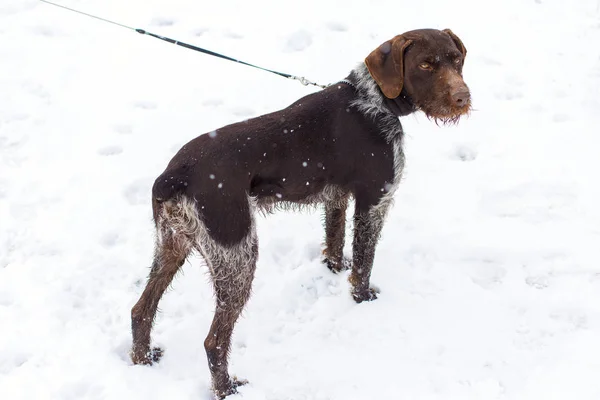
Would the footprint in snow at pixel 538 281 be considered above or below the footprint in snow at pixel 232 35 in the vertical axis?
below

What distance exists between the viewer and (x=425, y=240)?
173 inches

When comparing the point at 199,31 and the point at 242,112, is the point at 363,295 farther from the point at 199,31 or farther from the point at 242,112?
the point at 199,31

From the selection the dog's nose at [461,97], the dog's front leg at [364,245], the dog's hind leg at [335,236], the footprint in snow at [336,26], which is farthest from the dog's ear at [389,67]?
the footprint in snow at [336,26]

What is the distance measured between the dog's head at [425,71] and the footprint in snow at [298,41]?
10.0ft

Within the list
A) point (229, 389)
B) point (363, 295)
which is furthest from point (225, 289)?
point (363, 295)

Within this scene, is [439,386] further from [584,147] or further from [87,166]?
[87,166]

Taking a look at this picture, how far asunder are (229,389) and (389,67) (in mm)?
2075

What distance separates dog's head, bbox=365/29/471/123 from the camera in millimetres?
3314

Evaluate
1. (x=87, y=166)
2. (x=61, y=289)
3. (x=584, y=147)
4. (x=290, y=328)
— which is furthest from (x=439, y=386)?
(x=87, y=166)

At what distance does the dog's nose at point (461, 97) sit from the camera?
3.24 metres

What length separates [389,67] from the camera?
3389 millimetres

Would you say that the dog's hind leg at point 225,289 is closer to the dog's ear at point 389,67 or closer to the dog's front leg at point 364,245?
the dog's front leg at point 364,245

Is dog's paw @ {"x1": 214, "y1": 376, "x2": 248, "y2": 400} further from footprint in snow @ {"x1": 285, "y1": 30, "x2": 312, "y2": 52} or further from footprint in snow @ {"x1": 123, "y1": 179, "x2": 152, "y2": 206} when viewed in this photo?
footprint in snow @ {"x1": 285, "y1": 30, "x2": 312, "y2": 52}

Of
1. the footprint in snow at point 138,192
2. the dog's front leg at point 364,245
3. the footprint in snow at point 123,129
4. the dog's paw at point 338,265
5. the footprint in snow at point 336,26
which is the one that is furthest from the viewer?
the footprint in snow at point 336,26
